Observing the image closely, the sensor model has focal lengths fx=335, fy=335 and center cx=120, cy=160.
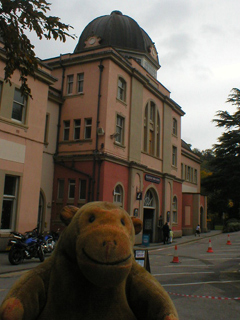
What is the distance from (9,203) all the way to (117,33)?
18601 millimetres

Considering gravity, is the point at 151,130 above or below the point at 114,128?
above

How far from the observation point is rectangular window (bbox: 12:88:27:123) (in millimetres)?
17250

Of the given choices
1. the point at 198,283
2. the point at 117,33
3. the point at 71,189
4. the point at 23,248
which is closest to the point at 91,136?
the point at 71,189

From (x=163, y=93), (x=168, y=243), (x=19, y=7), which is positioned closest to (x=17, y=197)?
(x=19, y=7)

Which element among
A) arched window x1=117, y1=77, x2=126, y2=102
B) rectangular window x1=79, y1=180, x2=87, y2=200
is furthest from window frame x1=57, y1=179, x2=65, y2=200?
arched window x1=117, y1=77, x2=126, y2=102

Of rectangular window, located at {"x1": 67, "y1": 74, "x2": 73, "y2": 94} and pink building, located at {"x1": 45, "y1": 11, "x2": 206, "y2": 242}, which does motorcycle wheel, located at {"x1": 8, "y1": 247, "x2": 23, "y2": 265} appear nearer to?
pink building, located at {"x1": 45, "y1": 11, "x2": 206, "y2": 242}

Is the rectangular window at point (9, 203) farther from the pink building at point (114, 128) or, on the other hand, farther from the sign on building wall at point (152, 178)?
the sign on building wall at point (152, 178)

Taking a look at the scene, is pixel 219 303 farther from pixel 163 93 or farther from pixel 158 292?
pixel 163 93

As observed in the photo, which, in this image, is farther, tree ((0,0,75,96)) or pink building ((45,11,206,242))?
pink building ((45,11,206,242))

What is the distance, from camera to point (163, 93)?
30641 millimetres

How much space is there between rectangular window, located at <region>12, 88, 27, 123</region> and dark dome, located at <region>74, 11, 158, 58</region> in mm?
12318

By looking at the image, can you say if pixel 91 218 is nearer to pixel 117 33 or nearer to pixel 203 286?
pixel 203 286

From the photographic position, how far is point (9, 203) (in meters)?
16.7

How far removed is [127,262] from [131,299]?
1.63 feet
